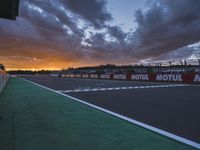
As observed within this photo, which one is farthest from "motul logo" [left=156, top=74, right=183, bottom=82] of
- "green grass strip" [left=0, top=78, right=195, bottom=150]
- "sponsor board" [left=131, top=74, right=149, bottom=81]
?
"green grass strip" [left=0, top=78, right=195, bottom=150]

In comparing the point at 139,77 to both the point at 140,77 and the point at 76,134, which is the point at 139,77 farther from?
the point at 76,134

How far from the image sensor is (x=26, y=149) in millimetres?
3285

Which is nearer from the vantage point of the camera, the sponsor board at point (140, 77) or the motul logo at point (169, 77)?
the motul logo at point (169, 77)

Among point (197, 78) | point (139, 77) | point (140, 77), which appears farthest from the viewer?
point (139, 77)

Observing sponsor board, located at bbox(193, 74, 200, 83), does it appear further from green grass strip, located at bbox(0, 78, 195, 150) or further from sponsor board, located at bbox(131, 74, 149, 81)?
green grass strip, located at bbox(0, 78, 195, 150)

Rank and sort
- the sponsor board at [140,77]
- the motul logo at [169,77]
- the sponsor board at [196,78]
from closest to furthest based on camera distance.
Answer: the sponsor board at [196,78]
the motul logo at [169,77]
the sponsor board at [140,77]

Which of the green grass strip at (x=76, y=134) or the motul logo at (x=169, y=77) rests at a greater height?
the motul logo at (x=169, y=77)

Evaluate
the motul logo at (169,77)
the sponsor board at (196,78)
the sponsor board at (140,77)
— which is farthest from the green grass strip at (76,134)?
the sponsor board at (140,77)

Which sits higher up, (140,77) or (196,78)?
(196,78)

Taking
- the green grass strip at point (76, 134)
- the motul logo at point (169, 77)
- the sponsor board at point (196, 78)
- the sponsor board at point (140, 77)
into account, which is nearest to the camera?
the green grass strip at point (76, 134)

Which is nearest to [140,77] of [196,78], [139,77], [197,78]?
[139,77]

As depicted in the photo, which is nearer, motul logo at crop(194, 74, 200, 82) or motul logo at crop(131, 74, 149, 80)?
motul logo at crop(194, 74, 200, 82)

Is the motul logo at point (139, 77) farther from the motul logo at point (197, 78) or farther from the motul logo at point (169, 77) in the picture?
the motul logo at point (197, 78)

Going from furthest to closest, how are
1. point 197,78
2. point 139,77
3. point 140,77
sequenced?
point 139,77, point 140,77, point 197,78
